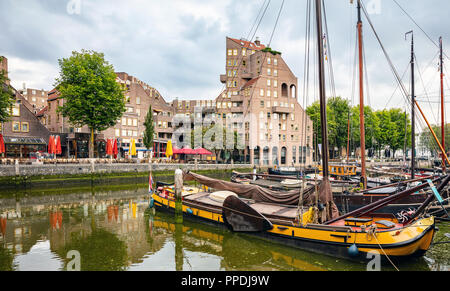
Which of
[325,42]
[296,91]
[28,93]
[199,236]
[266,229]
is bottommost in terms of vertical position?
[199,236]

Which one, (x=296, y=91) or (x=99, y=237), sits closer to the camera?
(x=99, y=237)

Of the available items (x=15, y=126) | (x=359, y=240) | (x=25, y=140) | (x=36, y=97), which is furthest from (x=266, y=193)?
(x=36, y=97)

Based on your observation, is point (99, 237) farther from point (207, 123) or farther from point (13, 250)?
point (207, 123)

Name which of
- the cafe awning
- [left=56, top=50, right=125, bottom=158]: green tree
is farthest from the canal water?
the cafe awning

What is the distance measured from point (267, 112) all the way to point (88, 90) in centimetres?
3689

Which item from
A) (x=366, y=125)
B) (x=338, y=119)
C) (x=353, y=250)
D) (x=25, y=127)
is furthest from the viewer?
(x=338, y=119)

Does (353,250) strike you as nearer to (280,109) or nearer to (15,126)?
(15,126)

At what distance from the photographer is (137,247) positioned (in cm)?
1325

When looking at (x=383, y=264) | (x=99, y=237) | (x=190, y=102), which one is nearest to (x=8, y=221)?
(x=99, y=237)

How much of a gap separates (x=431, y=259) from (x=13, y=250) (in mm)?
17823

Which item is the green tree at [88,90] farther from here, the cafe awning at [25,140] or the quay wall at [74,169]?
the cafe awning at [25,140]

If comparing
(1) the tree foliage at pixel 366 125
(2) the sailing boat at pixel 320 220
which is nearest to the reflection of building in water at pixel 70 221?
(2) the sailing boat at pixel 320 220
